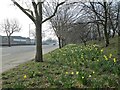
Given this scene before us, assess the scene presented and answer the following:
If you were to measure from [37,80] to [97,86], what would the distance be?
226 centimetres

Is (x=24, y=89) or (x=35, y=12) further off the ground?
(x=35, y=12)

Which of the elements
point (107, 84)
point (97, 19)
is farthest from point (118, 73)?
point (97, 19)

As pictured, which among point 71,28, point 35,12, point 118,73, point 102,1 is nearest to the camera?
point 118,73

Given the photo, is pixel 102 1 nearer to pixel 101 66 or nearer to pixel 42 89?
pixel 101 66

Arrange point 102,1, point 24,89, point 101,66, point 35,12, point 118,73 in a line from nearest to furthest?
Result: point 24,89 → point 118,73 → point 101,66 → point 35,12 → point 102,1

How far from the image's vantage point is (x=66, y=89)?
6031mm

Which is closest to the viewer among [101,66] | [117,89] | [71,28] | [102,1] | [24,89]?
[117,89]

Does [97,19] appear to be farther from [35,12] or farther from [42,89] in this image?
[42,89]

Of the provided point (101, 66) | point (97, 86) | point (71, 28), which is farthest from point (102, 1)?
point (97, 86)

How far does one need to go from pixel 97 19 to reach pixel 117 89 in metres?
16.2

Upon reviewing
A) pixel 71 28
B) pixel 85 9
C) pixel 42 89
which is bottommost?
pixel 42 89

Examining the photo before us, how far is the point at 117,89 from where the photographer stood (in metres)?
5.83

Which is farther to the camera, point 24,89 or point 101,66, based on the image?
point 101,66

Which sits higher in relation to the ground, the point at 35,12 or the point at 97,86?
the point at 35,12
